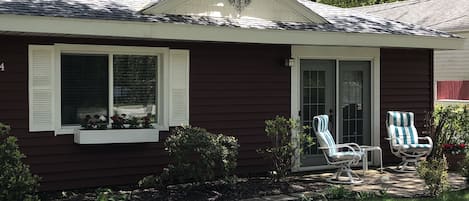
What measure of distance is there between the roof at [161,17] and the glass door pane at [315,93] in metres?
0.73

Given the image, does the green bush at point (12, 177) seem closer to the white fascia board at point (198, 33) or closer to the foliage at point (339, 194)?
the white fascia board at point (198, 33)

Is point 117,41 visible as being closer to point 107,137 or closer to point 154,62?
point 154,62

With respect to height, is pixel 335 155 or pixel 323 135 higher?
pixel 323 135

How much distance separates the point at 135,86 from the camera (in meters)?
8.69

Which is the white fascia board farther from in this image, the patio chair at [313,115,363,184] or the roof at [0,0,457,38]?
the patio chair at [313,115,363,184]

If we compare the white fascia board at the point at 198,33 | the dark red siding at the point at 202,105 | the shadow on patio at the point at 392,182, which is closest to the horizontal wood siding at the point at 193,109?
Answer: the dark red siding at the point at 202,105

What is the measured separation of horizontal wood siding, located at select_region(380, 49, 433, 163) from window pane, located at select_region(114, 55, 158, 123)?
4.11 meters

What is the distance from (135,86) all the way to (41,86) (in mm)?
1330

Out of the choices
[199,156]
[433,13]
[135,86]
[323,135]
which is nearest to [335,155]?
[323,135]

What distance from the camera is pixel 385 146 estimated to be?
10750 millimetres

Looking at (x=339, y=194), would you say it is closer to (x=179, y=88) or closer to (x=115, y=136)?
(x=179, y=88)

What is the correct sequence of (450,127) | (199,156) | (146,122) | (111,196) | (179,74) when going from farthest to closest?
(450,127), (179,74), (146,122), (199,156), (111,196)

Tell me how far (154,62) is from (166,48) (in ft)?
0.95

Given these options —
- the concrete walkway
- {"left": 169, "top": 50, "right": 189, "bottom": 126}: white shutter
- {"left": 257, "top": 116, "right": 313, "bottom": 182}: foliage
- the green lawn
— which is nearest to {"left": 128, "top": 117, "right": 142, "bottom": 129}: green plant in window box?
{"left": 169, "top": 50, "right": 189, "bottom": 126}: white shutter
